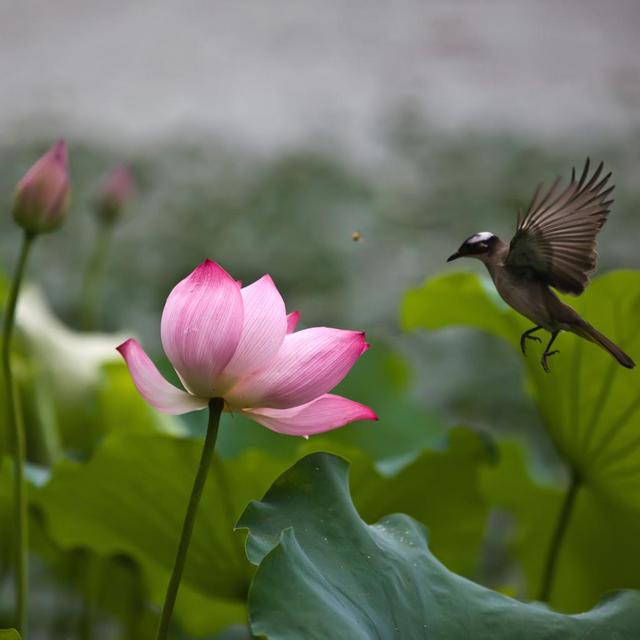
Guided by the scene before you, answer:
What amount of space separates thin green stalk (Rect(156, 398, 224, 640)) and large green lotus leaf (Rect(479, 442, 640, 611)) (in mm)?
450

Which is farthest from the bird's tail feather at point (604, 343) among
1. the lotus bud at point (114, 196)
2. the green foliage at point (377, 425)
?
the lotus bud at point (114, 196)

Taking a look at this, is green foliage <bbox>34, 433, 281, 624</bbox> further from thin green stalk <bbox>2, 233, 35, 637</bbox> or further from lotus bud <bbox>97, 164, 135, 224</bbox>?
lotus bud <bbox>97, 164, 135, 224</bbox>

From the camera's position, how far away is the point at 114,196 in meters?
1.12

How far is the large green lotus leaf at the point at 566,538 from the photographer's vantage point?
0.86 meters

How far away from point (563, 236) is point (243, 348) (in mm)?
148

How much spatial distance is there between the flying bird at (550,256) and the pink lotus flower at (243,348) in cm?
7

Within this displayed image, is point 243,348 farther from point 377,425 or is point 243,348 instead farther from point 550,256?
point 377,425

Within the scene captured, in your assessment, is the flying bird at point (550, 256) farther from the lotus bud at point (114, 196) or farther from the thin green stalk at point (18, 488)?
the lotus bud at point (114, 196)

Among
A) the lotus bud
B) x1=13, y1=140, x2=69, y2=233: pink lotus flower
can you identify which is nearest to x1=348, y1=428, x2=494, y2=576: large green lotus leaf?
x1=13, y1=140, x2=69, y2=233: pink lotus flower

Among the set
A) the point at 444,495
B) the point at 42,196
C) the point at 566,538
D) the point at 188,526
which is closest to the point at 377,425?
the point at 566,538

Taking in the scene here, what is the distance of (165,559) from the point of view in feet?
2.42

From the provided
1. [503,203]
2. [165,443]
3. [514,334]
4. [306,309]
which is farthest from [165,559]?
[503,203]

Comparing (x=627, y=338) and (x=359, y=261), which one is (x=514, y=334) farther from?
(x=359, y=261)

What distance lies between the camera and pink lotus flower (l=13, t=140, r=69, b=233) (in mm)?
636
